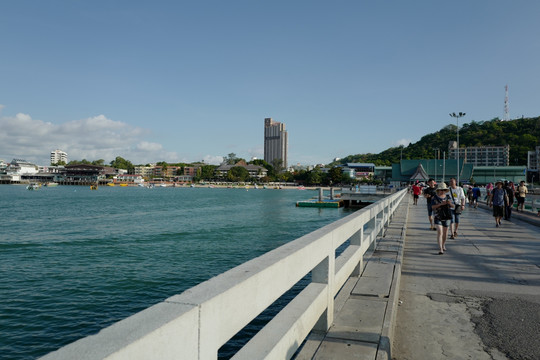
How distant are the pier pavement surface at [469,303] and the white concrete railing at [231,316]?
1.32 metres

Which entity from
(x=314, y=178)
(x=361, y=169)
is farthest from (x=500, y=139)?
(x=314, y=178)

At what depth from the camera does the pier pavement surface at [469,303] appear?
3.96 m

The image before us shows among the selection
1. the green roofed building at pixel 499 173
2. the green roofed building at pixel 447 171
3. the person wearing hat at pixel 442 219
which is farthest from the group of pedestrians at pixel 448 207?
the green roofed building at pixel 499 173

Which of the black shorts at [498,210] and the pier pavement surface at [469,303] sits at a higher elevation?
the black shorts at [498,210]

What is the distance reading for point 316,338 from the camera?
3.65 meters

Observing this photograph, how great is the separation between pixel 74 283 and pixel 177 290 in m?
4.38

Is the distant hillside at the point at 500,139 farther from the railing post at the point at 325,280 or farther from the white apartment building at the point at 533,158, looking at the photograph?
the railing post at the point at 325,280

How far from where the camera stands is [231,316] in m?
1.94

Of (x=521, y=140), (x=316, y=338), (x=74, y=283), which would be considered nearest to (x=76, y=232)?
(x=74, y=283)

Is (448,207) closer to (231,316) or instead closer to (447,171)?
(231,316)

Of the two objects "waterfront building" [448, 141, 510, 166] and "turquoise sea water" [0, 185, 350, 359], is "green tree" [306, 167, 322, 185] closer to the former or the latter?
"waterfront building" [448, 141, 510, 166]

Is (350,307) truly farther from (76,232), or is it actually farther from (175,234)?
(76,232)

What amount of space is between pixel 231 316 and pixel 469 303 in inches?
189

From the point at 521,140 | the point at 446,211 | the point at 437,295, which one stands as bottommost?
the point at 437,295
